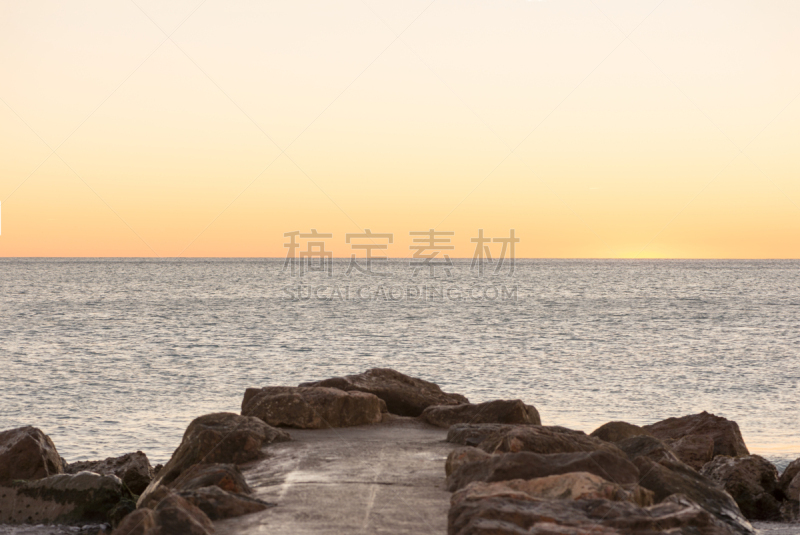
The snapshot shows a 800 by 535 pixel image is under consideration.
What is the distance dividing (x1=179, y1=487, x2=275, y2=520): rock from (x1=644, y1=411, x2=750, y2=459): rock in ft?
32.4

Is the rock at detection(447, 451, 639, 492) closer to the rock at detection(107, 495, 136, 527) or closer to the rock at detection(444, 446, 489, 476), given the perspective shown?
the rock at detection(444, 446, 489, 476)

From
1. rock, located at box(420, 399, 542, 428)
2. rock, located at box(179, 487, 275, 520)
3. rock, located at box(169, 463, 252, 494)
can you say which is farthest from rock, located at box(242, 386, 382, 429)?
rock, located at box(179, 487, 275, 520)

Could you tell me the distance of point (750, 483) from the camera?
37.3 feet

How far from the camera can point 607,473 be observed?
7270 millimetres

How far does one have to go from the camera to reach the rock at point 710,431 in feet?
46.5

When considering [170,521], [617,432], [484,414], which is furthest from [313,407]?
[170,521]

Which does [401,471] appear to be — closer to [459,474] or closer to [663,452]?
[459,474]

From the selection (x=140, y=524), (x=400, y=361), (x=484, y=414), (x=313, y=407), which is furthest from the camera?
(x=400, y=361)

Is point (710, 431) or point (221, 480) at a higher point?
point (221, 480)

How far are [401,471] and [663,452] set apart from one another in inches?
137

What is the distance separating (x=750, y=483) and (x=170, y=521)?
30.1ft

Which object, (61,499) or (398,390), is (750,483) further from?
(61,499)

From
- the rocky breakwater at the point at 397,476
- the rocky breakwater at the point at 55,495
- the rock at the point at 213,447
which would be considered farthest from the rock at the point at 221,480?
the rocky breakwater at the point at 55,495

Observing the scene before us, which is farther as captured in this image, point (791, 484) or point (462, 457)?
point (791, 484)
